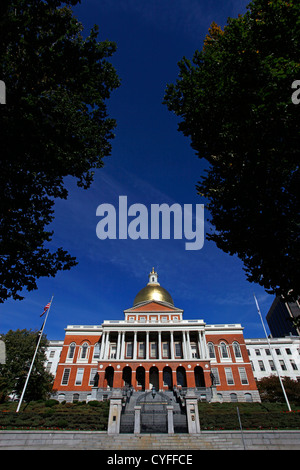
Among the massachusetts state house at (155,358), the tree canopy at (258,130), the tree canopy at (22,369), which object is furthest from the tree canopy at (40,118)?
the massachusetts state house at (155,358)

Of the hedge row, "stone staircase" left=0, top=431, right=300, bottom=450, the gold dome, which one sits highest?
the gold dome

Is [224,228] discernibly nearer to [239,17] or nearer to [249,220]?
[249,220]

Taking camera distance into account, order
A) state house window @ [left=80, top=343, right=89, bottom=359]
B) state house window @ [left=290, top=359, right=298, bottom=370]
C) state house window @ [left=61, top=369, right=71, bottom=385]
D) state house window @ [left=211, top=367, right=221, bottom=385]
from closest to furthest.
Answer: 1. state house window @ [left=211, top=367, right=221, bottom=385]
2. state house window @ [left=61, top=369, right=71, bottom=385]
3. state house window @ [left=80, top=343, right=89, bottom=359]
4. state house window @ [left=290, top=359, right=298, bottom=370]

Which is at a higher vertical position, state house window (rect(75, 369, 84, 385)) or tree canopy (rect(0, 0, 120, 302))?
tree canopy (rect(0, 0, 120, 302))

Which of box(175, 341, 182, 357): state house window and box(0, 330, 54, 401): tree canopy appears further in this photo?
box(175, 341, 182, 357): state house window

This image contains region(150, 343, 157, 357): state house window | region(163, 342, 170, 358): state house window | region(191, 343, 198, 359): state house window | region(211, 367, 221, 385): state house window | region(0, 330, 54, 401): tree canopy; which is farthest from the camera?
region(150, 343, 157, 357): state house window

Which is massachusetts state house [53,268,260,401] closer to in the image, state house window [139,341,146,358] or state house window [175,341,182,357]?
state house window [175,341,182,357]

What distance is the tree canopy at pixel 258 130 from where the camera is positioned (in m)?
8.08

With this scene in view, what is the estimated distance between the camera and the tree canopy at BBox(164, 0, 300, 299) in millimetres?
8078

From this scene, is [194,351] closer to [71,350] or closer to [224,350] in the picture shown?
[224,350]

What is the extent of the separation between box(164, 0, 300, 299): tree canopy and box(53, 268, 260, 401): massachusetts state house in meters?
32.6

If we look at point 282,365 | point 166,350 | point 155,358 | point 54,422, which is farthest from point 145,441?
point 282,365

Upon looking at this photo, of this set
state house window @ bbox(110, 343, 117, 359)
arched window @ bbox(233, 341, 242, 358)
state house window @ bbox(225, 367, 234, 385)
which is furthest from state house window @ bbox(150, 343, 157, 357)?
arched window @ bbox(233, 341, 242, 358)
